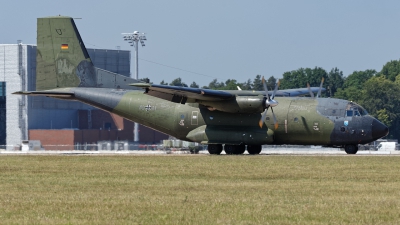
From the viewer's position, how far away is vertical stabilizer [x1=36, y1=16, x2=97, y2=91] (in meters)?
46.2

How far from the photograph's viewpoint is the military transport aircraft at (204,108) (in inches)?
1657

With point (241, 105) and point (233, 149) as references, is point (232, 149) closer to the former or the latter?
point (233, 149)

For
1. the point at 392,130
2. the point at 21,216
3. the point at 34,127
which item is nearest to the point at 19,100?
the point at 34,127

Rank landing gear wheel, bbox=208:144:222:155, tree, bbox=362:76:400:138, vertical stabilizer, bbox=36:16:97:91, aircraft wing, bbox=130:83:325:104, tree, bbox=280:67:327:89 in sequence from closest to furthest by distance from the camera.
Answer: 1. aircraft wing, bbox=130:83:325:104
2. landing gear wheel, bbox=208:144:222:155
3. vertical stabilizer, bbox=36:16:97:91
4. tree, bbox=362:76:400:138
5. tree, bbox=280:67:327:89

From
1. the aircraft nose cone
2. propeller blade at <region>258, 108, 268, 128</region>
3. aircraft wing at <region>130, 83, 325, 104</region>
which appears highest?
aircraft wing at <region>130, 83, 325, 104</region>

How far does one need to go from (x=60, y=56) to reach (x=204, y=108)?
9.47 m

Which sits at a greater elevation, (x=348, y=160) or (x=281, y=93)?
(x=281, y=93)

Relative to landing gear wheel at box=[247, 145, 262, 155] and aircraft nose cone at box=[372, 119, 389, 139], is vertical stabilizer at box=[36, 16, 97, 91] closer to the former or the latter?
landing gear wheel at box=[247, 145, 262, 155]

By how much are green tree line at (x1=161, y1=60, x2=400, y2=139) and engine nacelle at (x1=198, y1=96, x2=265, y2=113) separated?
48187 millimetres

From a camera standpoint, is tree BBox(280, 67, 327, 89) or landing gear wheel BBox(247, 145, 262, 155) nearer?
landing gear wheel BBox(247, 145, 262, 155)

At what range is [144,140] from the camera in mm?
86312

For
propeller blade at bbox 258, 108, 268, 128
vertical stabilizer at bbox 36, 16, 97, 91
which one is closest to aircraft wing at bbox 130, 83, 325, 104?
propeller blade at bbox 258, 108, 268, 128

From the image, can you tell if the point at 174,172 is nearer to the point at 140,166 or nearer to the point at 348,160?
the point at 140,166

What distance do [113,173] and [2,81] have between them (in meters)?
69.8
